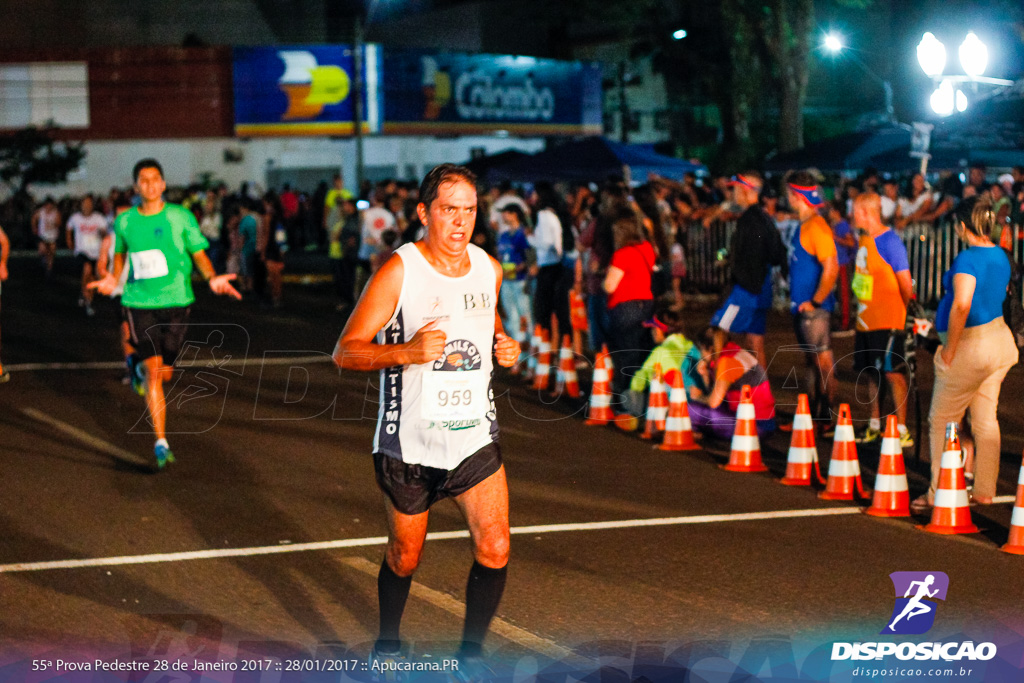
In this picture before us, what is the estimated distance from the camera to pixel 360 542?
7.49 meters

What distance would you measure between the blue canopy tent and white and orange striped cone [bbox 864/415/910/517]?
48.0 feet

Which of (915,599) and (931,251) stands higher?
(931,251)

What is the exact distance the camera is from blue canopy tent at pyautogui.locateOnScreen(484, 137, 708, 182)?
75.5 ft

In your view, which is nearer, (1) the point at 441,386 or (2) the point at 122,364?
(1) the point at 441,386

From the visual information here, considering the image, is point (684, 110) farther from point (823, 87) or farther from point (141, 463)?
point (141, 463)

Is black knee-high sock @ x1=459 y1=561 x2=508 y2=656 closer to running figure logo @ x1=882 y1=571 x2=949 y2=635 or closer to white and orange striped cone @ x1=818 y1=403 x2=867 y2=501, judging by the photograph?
running figure logo @ x1=882 y1=571 x2=949 y2=635

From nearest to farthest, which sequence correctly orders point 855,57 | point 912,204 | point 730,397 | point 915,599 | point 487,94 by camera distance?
point 915,599 → point 730,397 → point 912,204 → point 487,94 → point 855,57

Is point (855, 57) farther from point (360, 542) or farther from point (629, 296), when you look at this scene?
point (360, 542)

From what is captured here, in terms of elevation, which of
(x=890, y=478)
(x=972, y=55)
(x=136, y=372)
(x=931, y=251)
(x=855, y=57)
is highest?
(x=855, y=57)

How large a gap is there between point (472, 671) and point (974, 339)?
405cm

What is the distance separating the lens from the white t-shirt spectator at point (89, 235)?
24.2 meters

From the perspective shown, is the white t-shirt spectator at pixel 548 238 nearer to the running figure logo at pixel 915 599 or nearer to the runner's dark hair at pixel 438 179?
the running figure logo at pixel 915 599

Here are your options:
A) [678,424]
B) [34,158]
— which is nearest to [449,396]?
[678,424]

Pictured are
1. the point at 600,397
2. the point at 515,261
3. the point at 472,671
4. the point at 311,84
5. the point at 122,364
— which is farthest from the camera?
the point at 311,84
